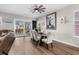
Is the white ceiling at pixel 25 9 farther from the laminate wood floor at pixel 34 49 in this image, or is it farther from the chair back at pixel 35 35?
the laminate wood floor at pixel 34 49

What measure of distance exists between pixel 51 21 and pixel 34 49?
112cm

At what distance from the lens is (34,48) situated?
345 centimetres

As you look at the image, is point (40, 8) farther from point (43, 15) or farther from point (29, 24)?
point (29, 24)

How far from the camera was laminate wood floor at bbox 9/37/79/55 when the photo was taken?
10.4 feet

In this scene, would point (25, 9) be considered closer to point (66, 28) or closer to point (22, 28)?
point (22, 28)

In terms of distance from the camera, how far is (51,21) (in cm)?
326

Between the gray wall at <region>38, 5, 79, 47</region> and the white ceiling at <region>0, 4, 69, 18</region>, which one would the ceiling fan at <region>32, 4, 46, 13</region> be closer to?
the white ceiling at <region>0, 4, 69, 18</region>

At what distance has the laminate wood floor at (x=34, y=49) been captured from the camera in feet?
10.4

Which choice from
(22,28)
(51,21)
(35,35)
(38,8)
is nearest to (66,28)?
(51,21)

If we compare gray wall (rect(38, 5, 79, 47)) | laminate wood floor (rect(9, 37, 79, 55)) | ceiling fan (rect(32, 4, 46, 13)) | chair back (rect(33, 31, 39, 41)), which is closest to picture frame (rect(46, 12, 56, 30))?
gray wall (rect(38, 5, 79, 47))

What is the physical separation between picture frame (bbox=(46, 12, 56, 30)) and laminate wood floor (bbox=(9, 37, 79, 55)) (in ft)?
2.12

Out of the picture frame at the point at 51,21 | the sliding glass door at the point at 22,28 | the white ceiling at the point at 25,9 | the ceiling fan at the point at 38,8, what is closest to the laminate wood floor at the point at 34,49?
the sliding glass door at the point at 22,28

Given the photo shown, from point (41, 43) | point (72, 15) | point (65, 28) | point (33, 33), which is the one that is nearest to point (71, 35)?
point (65, 28)

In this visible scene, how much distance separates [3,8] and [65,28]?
2116 millimetres
